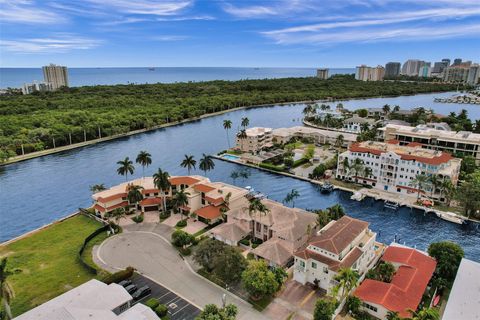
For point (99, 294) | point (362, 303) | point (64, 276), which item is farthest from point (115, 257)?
point (362, 303)

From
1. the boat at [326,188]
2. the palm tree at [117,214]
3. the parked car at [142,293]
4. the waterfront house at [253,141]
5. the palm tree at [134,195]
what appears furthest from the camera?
the waterfront house at [253,141]

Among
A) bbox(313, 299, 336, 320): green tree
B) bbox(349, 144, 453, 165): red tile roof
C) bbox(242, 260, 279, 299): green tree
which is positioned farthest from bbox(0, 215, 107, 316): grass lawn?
bbox(349, 144, 453, 165): red tile roof

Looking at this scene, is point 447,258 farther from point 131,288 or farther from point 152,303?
point 131,288

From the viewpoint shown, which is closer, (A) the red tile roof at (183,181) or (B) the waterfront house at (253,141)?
(A) the red tile roof at (183,181)

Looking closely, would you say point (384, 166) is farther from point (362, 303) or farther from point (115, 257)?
point (115, 257)

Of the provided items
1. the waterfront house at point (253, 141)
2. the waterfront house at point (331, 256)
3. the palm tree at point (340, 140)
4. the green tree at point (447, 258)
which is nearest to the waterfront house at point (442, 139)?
the palm tree at point (340, 140)

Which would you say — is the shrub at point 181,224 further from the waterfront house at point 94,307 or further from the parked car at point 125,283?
the waterfront house at point 94,307

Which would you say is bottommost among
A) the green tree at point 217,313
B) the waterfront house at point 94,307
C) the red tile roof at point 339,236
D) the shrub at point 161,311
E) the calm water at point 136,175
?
the calm water at point 136,175

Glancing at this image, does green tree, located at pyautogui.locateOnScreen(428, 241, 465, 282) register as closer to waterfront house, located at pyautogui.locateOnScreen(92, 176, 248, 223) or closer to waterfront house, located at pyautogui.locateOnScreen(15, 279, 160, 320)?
waterfront house, located at pyautogui.locateOnScreen(92, 176, 248, 223)
